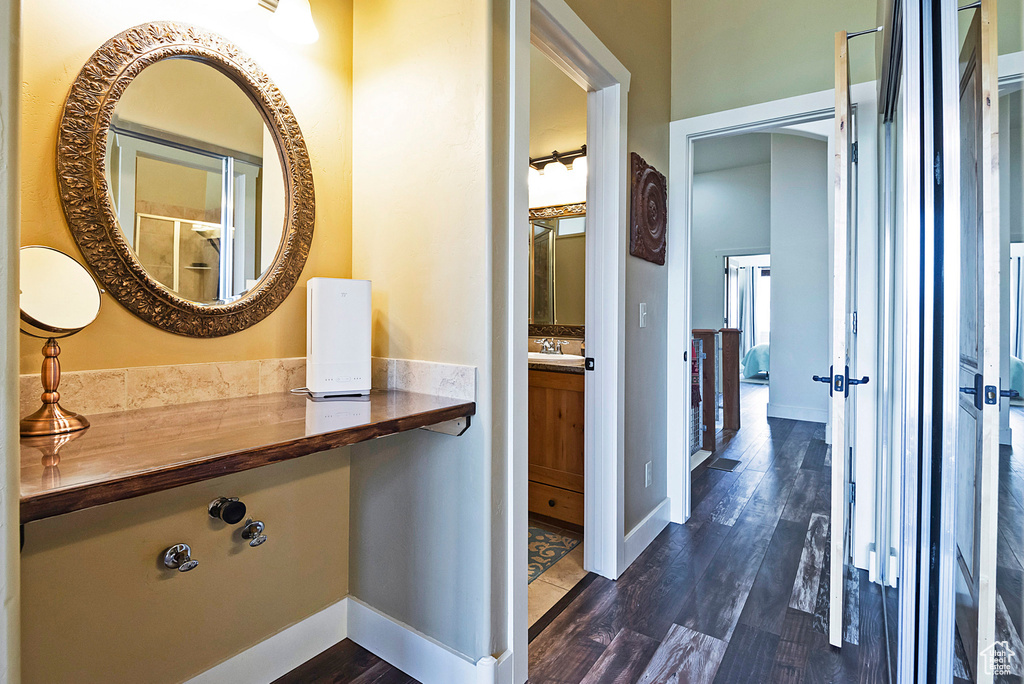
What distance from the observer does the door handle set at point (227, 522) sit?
50.4 inches

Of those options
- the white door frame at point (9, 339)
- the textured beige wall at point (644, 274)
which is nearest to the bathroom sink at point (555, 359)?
the textured beige wall at point (644, 274)

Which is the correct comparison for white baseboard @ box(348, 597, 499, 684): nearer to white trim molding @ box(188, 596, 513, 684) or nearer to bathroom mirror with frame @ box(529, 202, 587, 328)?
white trim molding @ box(188, 596, 513, 684)

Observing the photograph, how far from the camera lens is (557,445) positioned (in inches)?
105

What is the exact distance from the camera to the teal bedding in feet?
29.8

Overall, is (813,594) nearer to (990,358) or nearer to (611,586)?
(611,586)

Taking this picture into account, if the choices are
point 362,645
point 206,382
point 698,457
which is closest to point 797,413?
point 698,457

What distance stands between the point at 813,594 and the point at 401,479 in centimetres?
169

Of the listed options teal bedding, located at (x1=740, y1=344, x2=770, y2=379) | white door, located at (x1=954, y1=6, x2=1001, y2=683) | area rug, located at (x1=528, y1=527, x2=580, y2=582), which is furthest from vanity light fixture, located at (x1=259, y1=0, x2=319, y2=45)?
teal bedding, located at (x1=740, y1=344, x2=770, y2=379)

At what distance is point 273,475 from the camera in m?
1.52

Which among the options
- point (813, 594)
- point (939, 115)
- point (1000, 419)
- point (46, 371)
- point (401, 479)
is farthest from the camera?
point (813, 594)

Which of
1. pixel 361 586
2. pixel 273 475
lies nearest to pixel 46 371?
pixel 273 475

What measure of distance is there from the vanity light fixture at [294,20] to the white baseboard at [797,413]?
5636 millimetres

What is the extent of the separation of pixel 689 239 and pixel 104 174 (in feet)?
8.08

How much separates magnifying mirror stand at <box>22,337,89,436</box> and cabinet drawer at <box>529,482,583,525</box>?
2076 mm
